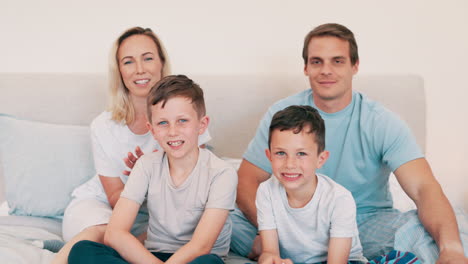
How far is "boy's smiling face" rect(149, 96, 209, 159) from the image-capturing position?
1537 millimetres

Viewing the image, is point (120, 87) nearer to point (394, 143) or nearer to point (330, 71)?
point (330, 71)

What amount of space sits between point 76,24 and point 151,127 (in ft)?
3.83

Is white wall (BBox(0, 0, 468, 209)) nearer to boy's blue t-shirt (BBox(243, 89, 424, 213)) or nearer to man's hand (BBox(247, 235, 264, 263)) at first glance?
boy's blue t-shirt (BBox(243, 89, 424, 213))

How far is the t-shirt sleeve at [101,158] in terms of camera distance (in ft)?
6.32

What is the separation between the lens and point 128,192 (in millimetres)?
1607

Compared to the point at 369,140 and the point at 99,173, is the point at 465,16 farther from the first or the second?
the point at 99,173

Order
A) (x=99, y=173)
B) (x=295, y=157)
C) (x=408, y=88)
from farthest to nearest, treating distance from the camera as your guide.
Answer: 1. (x=408, y=88)
2. (x=99, y=173)
3. (x=295, y=157)

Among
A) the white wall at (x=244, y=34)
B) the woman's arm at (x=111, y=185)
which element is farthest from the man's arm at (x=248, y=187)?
the white wall at (x=244, y=34)

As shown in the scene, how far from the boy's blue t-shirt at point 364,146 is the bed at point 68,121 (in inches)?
10.2

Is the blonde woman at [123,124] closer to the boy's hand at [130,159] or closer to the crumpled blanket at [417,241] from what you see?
the boy's hand at [130,159]

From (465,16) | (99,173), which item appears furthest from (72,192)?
(465,16)

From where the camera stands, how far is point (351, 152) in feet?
6.07

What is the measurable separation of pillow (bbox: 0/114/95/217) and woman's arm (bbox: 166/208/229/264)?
2.62 ft

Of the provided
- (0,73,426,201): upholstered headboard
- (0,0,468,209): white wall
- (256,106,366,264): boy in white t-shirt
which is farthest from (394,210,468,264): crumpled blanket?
(0,0,468,209): white wall
